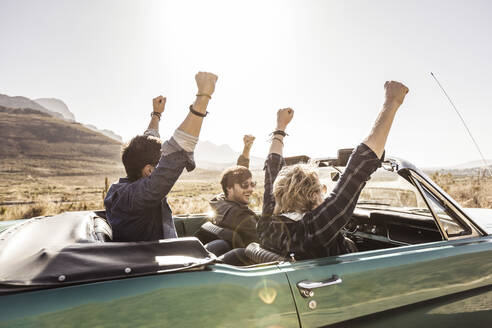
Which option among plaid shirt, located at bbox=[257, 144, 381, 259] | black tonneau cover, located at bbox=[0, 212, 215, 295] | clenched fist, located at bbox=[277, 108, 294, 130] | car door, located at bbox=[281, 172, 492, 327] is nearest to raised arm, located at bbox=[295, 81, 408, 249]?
plaid shirt, located at bbox=[257, 144, 381, 259]

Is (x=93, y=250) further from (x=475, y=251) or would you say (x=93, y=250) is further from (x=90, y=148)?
(x=90, y=148)

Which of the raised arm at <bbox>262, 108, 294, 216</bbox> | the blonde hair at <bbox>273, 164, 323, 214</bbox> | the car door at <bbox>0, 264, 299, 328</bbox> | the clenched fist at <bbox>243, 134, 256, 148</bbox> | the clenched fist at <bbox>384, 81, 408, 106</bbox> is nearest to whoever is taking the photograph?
the car door at <bbox>0, 264, 299, 328</bbox>

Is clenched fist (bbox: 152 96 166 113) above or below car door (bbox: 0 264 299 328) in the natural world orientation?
above

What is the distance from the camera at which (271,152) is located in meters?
2.68

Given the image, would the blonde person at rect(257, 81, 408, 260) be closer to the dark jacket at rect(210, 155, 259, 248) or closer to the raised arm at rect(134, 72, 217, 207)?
the raised arm at rect(134, 72, 217, 207)

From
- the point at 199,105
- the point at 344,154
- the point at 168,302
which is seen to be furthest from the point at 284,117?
the point at 168,302

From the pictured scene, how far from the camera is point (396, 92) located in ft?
6.04

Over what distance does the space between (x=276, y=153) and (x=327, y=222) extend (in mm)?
1044

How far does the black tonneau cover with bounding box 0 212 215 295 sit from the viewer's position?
4.02ft

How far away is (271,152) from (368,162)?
3.53 feet

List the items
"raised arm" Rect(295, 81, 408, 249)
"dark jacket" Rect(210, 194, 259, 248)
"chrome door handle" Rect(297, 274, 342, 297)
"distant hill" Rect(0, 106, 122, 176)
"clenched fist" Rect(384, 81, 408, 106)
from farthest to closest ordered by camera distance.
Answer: "distant hill" Rect(0, 106, 122, 176) < "dark jacket" Rect(210, 194, 259, 248) < "clenched fist" Rect(384, 81, 408, 106) < "raised arm" Rect(295, 81, 408, 249) < "chrome door handle" Rect(297, 274, 342, 297)

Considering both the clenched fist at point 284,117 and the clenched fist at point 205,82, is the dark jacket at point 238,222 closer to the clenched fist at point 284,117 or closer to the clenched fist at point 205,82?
the clenched fist at point 284,117

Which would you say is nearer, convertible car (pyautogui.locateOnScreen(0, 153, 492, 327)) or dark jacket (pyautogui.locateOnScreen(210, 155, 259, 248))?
convertible car (pyautogui.locateOnScreen(0, 153, 492, 327))

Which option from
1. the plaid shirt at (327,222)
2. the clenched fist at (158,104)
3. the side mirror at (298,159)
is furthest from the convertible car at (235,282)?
the clenched fist at (158,104)
